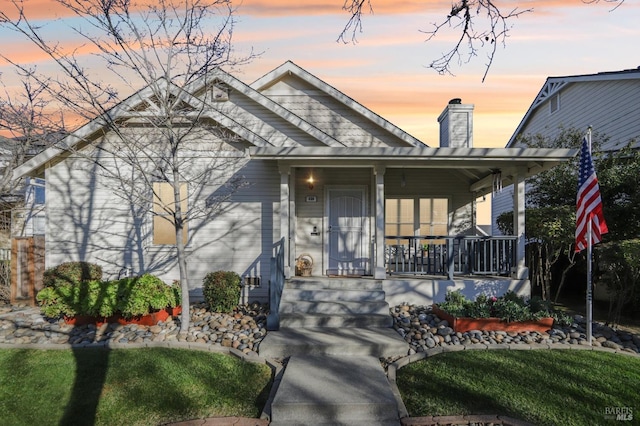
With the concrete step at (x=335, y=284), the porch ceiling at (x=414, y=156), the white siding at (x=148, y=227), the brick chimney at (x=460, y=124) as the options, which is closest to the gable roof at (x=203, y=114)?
the white siding at (x=148, y=227)

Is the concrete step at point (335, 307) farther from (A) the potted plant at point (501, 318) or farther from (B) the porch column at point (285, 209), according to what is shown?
(A) the potted plant at point (501, 318)

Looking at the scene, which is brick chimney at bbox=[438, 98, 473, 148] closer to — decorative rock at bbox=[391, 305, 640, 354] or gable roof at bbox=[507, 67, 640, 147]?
gable roof at bbox=[507, 67, 640, 147]

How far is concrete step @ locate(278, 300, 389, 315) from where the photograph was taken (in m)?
7.25

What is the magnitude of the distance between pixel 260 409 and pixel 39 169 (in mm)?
8157

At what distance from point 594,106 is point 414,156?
10344 mm

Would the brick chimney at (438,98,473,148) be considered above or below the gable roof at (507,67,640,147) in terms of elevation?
below

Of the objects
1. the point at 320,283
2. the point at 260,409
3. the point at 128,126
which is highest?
the point at 128,126

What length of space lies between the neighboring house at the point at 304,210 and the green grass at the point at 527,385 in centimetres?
293

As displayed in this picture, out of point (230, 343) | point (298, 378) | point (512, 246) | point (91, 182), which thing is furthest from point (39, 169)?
point (512, 246)

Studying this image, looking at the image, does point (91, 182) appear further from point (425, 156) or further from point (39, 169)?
point (425, 156)

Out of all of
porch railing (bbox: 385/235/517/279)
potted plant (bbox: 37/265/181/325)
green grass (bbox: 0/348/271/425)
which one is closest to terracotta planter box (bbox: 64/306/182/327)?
potted plant (bbox: 37/265/181/325)

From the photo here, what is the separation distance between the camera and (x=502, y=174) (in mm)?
8914

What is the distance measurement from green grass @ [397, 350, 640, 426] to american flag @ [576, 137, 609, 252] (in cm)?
191

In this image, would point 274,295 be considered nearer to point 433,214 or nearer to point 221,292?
point 221,292
